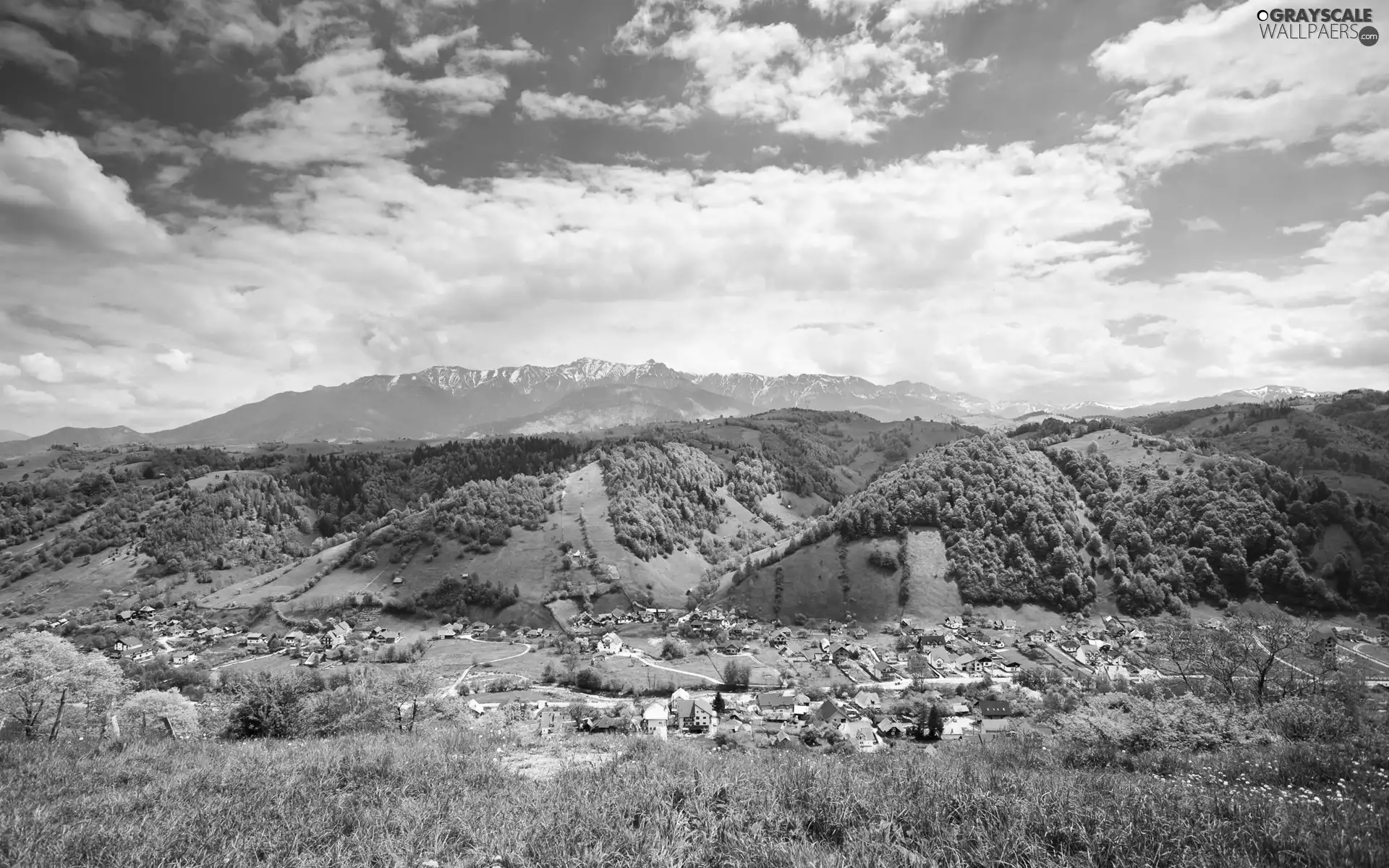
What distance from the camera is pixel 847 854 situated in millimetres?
5375

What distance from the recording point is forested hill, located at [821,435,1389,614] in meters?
106

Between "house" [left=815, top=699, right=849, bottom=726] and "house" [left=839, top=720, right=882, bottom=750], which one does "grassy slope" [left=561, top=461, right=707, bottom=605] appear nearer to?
"house" [left=815, top=699, right=849, bottom=726]

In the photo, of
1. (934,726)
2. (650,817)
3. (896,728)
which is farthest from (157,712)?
(934,726)

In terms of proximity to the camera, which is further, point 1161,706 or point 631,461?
point 631,461

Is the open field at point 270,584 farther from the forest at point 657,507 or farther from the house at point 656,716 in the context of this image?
the house at point 656,716

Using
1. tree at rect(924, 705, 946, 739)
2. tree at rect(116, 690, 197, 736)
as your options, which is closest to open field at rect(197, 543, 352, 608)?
tree at rect(116, 690, 197, 736)

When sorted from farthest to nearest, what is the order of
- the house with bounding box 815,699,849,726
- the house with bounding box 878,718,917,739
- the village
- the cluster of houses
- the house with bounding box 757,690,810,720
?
the house with bounding box 757,690,810,720 → the house with bounding box 815,699,849,726 → the village → the house with bounding box 878,718,917,739 → the cluster of houses

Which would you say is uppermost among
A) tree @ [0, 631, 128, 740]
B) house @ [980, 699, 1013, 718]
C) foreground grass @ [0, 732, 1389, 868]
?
foreground grass @ [0, 732, 1389, 868]

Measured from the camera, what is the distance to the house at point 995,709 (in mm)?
56656

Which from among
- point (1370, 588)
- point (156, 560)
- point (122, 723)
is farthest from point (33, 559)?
point (1370, 588)

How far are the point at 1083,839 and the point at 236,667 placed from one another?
→ 355 ft

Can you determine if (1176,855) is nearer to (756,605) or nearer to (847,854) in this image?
(847,854)

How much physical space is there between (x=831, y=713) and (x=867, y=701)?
10.4 metres

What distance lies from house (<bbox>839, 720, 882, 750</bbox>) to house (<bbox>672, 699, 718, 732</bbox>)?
1220cm
